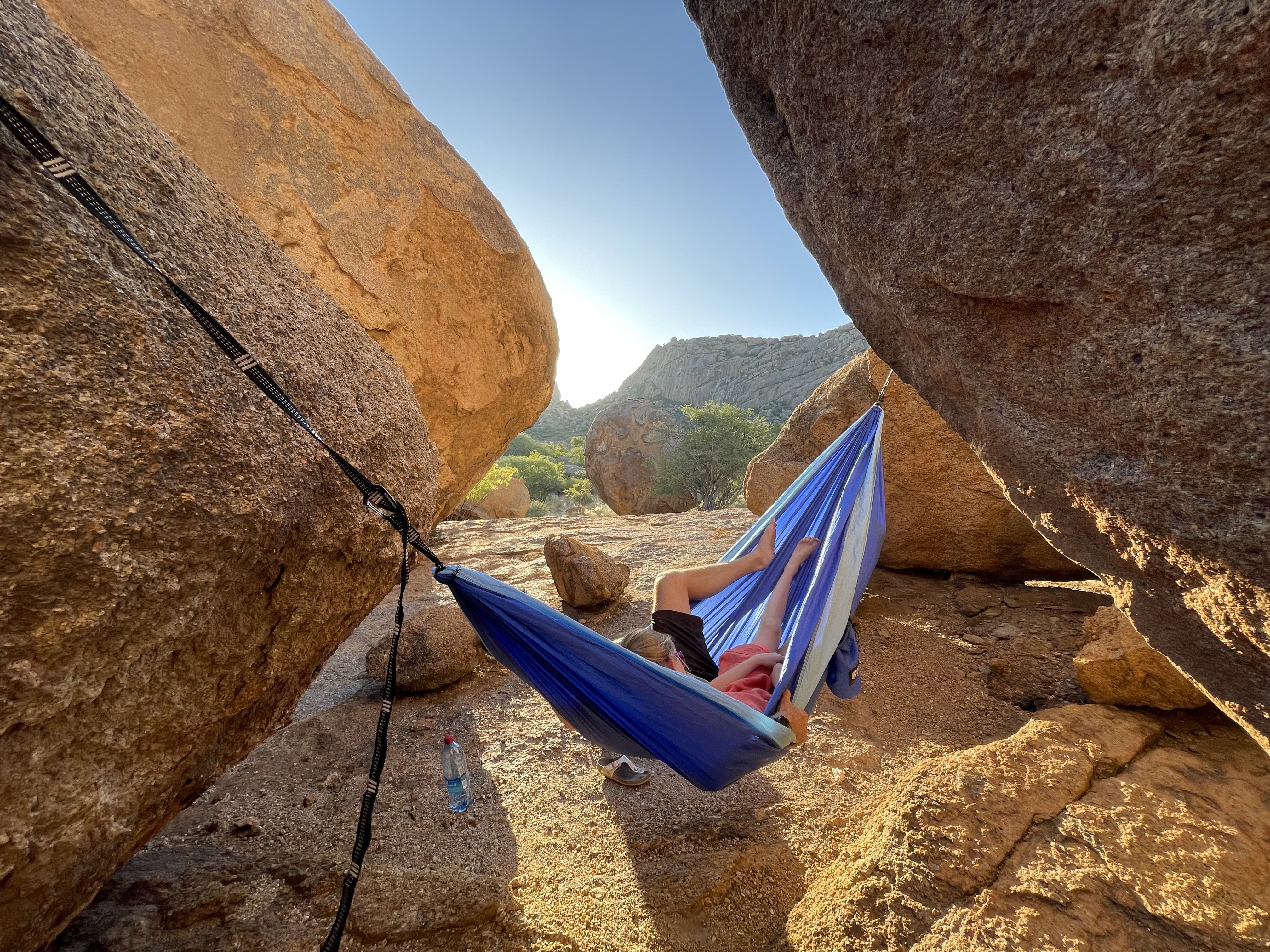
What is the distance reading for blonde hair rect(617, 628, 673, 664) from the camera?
73.4 inches

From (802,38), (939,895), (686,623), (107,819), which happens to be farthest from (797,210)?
(107,819)

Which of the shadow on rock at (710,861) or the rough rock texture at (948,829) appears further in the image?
the shadow on rock at (710,861)

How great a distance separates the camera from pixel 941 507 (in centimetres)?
324

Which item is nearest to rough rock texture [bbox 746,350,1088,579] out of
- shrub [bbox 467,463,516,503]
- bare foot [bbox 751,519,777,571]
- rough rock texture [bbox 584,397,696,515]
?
bare foot [bbox 751,519,777,571]

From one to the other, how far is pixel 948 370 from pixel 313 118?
398 cm

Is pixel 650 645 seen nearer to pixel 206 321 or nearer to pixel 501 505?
pixel 206 321

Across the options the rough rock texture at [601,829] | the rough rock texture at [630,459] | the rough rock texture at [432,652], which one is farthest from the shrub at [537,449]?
the rough rock texture at [601,829]

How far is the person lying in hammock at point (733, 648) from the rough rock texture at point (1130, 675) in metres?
1.01

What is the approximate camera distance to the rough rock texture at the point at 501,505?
30.3ft

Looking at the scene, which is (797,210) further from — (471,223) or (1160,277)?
(471,223)

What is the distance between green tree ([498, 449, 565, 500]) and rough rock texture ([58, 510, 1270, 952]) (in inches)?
531

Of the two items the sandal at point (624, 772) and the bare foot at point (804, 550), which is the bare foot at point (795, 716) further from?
the bare foot at point (804, 550)

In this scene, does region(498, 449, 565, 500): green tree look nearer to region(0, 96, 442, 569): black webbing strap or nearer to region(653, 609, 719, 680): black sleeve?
region(653, 609, 719, 680): black sleeve

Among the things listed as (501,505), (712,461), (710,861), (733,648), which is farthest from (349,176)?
(712,461)
